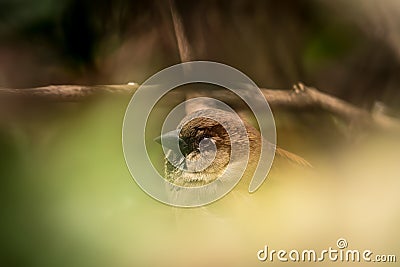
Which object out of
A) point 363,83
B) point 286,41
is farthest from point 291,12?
point 363,83

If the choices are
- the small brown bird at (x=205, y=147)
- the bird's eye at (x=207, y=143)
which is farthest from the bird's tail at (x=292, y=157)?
the bird's eye at (x=207, y=143)

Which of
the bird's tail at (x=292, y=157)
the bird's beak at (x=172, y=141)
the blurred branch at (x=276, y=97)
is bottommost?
the bird's beak at (x=172, y=141)

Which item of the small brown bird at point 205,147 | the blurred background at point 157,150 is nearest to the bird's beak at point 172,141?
the small brown bird at point 205,147

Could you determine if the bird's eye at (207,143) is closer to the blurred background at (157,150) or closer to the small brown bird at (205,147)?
the small brown bird at (205,147)

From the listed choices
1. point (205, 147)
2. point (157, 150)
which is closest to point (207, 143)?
point (205, 147)

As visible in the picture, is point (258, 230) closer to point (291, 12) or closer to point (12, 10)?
point (291, 12)

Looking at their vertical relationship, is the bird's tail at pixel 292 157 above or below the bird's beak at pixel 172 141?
above

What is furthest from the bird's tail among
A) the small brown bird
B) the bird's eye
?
the bird's eye
